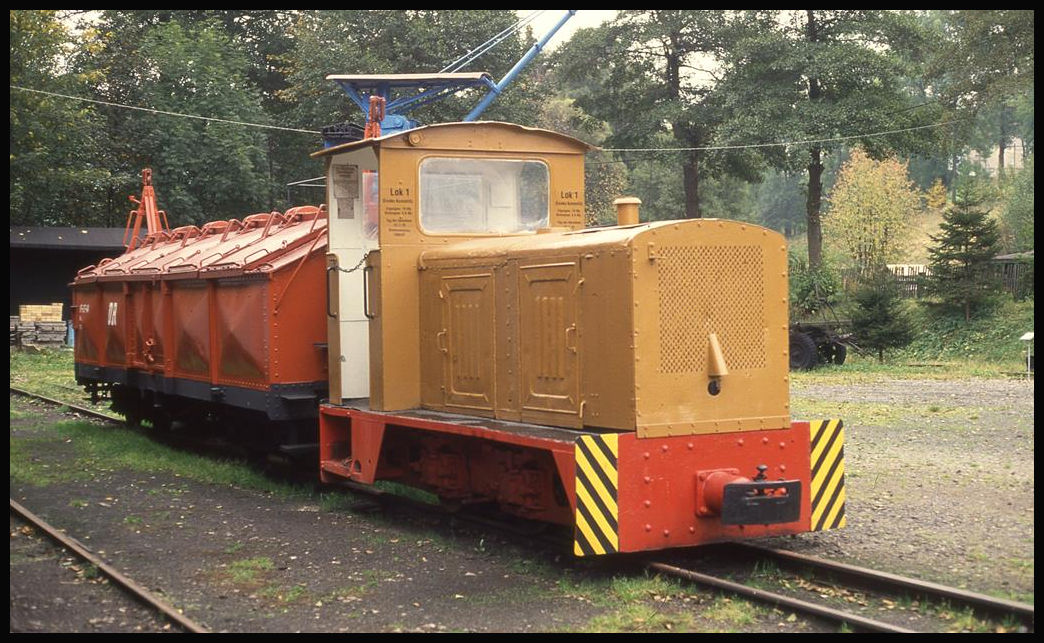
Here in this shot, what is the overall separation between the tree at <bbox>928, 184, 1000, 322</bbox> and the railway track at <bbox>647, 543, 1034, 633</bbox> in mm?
24133

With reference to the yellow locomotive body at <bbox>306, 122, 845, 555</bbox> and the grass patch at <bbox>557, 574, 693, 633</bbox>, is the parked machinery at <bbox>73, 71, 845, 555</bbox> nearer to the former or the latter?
the yellow locomotive body at <bbox>306, 122, 845, 555</bbox>

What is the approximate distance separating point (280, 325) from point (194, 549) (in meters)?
2.53

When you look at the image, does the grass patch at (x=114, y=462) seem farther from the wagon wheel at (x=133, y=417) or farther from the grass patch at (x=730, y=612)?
the grass patch at (x=730, y=612)

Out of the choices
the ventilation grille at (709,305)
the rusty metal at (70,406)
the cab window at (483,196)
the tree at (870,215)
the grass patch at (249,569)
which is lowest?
the grass patch at (249,569)

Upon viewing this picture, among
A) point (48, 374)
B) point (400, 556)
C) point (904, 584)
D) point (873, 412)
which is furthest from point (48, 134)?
point (904, 584)

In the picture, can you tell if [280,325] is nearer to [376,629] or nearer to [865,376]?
[376,629]

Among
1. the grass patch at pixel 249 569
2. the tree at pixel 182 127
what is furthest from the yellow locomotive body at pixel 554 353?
the tree at pixel 182 127

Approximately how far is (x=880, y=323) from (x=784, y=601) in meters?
22.6

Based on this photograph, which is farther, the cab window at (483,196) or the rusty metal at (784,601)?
the cab window at (483,196)

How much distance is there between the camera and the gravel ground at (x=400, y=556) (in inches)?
253

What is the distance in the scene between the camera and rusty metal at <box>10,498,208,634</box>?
626 centimetres

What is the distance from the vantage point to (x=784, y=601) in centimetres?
633

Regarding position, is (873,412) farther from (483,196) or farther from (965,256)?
(965,256)

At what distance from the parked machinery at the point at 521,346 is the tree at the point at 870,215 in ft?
109
